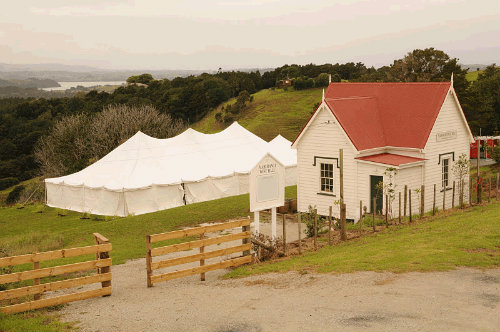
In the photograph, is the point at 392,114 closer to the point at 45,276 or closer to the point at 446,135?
the point at 446,135

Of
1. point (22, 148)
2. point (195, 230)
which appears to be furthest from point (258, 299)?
point (22, 148)

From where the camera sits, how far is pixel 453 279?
1198 centimetres

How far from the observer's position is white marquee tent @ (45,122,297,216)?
35562mm

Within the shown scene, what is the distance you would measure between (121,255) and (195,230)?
6.72 m

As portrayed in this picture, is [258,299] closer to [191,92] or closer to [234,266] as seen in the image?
[234,266]

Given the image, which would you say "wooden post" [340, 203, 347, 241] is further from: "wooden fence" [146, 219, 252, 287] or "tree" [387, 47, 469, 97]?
"tree" [387, 47, 469, 97]

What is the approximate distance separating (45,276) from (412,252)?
9.08 meters

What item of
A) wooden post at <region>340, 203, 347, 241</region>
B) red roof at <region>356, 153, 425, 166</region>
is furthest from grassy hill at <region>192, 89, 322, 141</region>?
wooden post at <region>340, 203, 347, 241</region>

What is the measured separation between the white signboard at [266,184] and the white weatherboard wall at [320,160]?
25.1 ft

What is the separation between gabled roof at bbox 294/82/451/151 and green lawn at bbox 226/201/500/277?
23.6ft

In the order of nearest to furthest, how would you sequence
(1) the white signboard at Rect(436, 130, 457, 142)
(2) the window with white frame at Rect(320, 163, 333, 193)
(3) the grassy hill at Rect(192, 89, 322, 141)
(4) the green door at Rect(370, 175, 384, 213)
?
(4) the green door at Rect(370, 175, 384, 213) → (1) the white signboard at Rect(436, 130, 457, 142) → (2) the window with white frame at Rect(320, 163, 333, 193) → (3) the grassy hill at Rect(192, 89, 322, 141)

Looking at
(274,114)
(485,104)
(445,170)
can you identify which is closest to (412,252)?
(445,170)

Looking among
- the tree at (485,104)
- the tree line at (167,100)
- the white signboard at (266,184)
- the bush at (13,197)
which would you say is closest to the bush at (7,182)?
the tree line at (167,100)

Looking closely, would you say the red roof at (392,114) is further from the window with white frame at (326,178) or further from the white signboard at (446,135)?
the window with white frame at (326,178)
